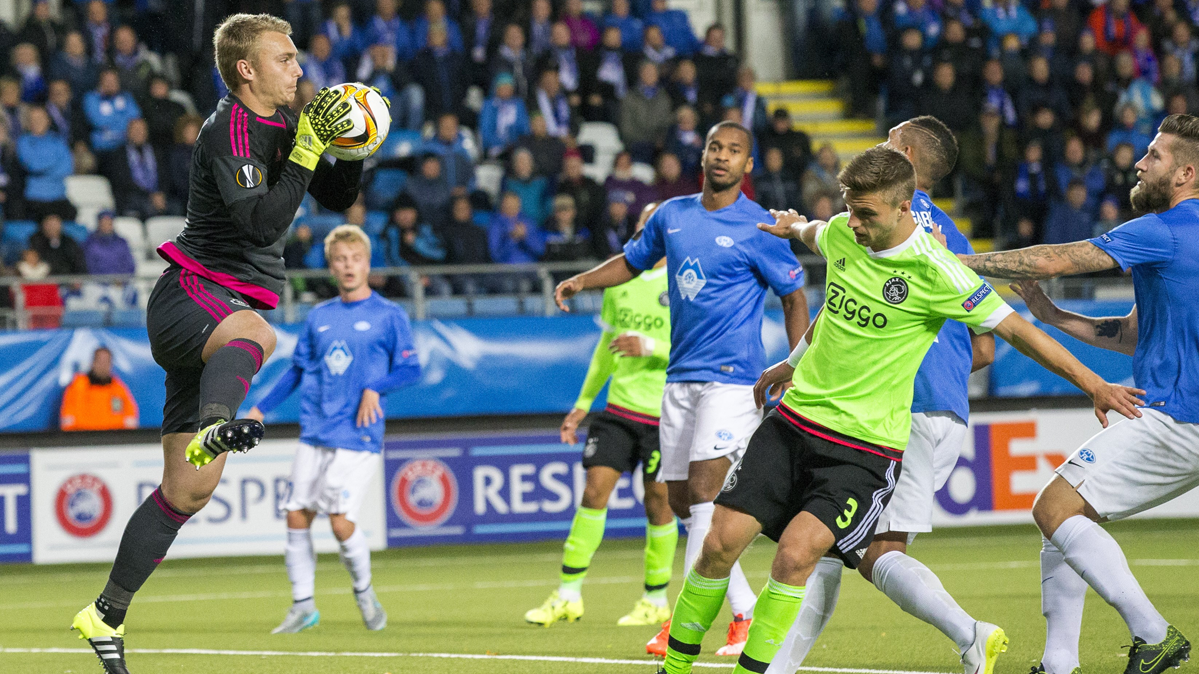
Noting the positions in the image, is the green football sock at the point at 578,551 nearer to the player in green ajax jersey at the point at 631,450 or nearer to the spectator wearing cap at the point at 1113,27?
the player in green ajax jersey at the point at 631,450

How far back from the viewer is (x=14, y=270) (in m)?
12.5

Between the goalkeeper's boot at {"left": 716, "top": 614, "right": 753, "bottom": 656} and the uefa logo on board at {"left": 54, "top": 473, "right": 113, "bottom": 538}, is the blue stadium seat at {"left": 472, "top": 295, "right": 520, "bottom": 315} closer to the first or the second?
the uefa logo on board at {"left": 54, "top": 473, "right": 113, "bottom": 538}

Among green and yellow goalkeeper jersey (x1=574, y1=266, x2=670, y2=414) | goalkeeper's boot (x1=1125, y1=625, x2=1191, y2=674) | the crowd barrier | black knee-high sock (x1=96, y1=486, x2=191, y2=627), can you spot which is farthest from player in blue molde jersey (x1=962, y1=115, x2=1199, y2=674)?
the crowd barrier

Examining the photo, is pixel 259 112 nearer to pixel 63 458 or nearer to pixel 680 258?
pixel 680 258

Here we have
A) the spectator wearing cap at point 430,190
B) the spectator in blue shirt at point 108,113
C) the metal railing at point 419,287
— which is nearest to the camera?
the metal railing at point 419,287

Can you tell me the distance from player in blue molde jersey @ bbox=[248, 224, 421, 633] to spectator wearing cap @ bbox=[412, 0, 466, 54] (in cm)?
818

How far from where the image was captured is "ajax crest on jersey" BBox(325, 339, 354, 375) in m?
7.81

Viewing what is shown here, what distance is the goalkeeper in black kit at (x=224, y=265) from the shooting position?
463 cm

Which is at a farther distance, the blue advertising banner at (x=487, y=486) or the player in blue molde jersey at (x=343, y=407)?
the blue advertising banner at (x=487, y=486)

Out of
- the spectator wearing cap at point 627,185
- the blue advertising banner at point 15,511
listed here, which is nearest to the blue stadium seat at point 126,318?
the blue advertising banner at point 15,511

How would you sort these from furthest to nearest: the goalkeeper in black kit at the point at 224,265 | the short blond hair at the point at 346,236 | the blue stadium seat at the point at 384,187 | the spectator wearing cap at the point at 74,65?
the spectator wearing cap at the point at 74,65, the blue stadium seat at the point at 384,187, the short blond hair at the point at 346,236, the goalkeeper in black kit at the point at 224,265

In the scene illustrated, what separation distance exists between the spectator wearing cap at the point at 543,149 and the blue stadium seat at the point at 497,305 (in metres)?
2.68

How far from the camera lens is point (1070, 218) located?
1466 centimetres

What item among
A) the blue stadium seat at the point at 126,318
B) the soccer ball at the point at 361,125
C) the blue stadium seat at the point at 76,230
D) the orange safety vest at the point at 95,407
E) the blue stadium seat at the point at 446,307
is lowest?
the orange safety vest at the point at 95,407
